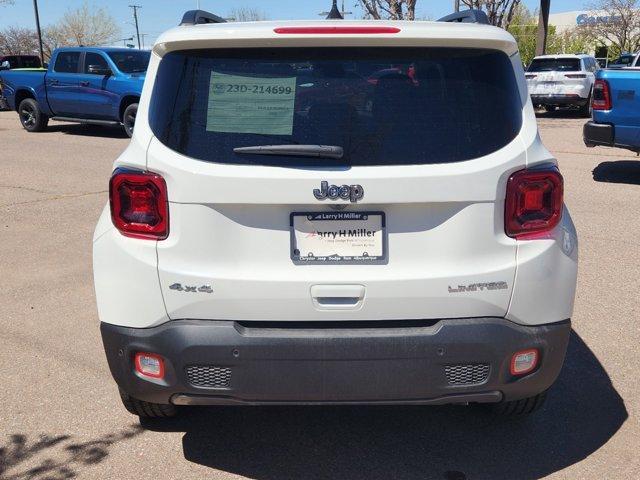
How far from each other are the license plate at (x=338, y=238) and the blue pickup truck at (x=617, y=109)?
25.8 ft

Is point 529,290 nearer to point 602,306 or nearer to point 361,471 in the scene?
point 361,471

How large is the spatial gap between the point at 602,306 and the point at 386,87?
318cm

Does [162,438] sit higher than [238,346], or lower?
lower

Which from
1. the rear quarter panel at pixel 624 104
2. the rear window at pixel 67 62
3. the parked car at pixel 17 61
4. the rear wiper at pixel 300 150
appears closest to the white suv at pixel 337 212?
the rear wiper at pixel 300 150

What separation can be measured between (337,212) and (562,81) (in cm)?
1905

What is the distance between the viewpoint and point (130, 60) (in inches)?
643

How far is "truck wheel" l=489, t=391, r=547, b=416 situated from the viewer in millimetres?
3312

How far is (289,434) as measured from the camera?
344cm

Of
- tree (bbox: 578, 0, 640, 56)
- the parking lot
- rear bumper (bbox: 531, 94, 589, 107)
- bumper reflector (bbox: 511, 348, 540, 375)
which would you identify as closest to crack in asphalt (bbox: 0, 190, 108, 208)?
the parking lot

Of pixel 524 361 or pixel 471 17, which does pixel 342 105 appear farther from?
pixel 524 361

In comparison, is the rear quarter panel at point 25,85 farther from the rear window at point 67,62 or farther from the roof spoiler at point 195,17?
the roof spoiler at point 195,17

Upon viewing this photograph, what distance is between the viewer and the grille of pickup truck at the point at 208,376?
2732 mm

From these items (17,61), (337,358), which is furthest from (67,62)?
(337,358)

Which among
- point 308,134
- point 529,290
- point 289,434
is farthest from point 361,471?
point 308,134
